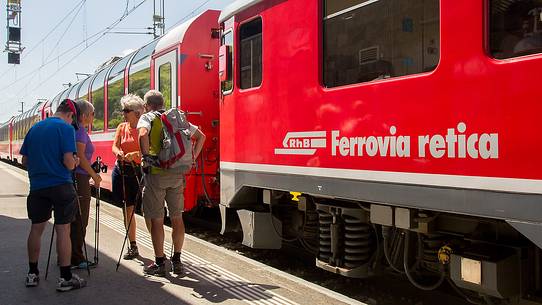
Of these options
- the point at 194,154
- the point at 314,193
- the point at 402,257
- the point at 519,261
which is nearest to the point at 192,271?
the point at 194,154

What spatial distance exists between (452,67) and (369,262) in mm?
2007

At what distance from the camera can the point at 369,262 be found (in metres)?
4.58

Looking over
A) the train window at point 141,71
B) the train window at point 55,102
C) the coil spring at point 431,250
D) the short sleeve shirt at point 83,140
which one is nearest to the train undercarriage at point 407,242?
the coil spring at point 431,250

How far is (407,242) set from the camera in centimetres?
407

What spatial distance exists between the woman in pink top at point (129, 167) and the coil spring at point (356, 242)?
2377mm

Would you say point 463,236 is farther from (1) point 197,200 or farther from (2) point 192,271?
(1) point 197,200

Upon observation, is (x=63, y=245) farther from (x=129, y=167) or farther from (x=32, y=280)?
(x=129, y=167)

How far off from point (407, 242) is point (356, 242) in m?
0.54

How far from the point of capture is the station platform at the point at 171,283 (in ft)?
14.3

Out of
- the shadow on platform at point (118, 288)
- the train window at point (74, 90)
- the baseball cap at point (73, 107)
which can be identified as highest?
the train window at point (74, 90)

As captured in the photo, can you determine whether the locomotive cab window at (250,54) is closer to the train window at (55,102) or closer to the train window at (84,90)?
the train window at (84,90)

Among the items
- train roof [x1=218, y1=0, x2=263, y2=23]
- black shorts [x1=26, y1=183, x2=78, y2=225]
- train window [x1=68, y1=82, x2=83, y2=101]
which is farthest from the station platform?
train window [x1=68, y1=82, x2=83, y2=101]

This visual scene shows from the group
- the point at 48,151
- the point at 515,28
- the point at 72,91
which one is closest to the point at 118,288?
the point at 48,151

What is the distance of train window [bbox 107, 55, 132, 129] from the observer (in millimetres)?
10094
